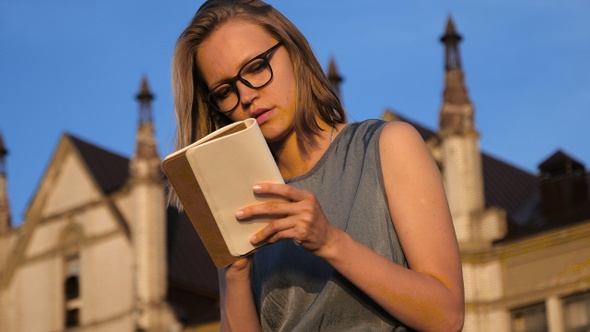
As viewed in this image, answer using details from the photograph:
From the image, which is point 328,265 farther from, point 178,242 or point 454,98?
point 178,242

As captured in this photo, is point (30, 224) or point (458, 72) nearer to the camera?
point (458, 72)

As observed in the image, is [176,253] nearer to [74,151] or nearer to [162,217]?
[162,217]

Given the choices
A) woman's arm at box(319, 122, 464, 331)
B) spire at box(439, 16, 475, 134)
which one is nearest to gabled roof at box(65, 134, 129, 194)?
spire at box(439, 16, 475, 134)

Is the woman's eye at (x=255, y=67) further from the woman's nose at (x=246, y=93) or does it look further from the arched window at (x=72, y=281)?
the arched window at (x=72, y=281)

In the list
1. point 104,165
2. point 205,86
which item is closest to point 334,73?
point 104,165

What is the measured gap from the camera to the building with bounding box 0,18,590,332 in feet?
71.2

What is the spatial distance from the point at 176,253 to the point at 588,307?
9.30 meters

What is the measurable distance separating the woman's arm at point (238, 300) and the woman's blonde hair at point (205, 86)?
30 centimetres

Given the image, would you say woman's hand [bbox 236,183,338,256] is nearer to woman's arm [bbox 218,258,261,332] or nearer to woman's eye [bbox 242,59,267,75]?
woman's arm [bbox 218,258,261,332]

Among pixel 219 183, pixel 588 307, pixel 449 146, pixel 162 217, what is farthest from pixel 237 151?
pixel 162 217

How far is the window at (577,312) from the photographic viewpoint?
20.8 meters

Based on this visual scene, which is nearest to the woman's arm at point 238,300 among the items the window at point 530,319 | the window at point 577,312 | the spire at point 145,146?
the window at point 577,312

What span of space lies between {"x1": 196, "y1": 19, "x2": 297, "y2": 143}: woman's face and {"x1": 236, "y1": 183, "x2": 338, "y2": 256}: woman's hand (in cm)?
44

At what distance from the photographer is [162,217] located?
26.5 meters
